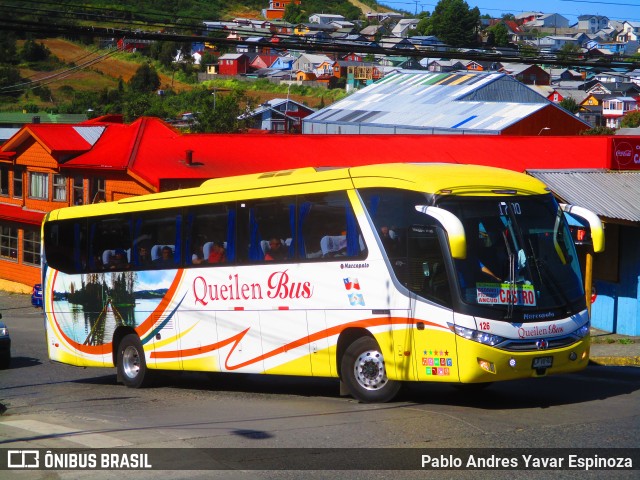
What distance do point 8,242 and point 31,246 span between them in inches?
90.8

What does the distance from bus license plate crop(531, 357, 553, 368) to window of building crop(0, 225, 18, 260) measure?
3603 cm

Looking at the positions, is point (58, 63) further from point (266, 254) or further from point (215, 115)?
point (266, 254)

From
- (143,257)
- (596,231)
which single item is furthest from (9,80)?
(596,231)

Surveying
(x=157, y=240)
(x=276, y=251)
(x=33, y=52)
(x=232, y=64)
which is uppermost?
(x=232, y=64)

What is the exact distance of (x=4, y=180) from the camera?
1740 inches

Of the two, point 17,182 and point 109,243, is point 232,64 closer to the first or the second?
point 17,182

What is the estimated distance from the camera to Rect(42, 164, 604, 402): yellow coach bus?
38.7ft

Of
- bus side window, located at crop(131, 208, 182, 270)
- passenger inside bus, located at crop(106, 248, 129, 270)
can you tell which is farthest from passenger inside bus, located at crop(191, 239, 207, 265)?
passenger inside bus, located at crop(106, 248, 129, 270)

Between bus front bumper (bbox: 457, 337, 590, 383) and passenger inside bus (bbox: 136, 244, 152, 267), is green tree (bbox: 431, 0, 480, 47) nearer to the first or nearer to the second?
passenger inside bus (bbox: 136, 244, 152, 267)

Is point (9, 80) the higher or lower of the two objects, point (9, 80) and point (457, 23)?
the lower

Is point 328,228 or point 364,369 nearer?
point 364,369

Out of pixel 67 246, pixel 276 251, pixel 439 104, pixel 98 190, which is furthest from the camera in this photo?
pixel 439 104

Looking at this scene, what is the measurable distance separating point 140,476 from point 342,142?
30.4 m

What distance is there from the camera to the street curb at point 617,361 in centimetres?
1811
